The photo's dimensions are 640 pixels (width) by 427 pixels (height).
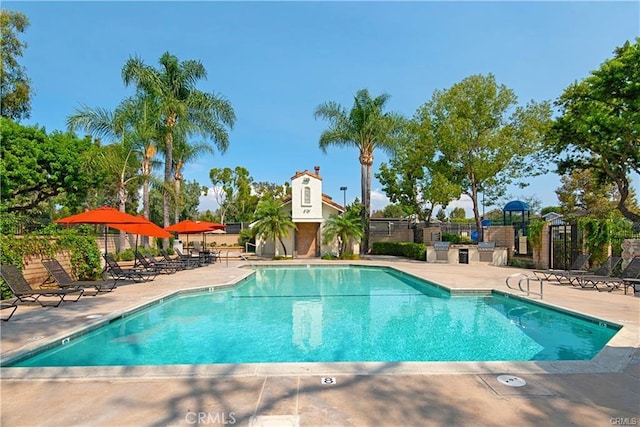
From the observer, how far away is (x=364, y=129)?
85.9ft

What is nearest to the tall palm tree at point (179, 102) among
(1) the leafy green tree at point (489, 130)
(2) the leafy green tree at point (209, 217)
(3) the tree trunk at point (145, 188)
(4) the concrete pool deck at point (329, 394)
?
(3) the tree trunk at point (145, 188)

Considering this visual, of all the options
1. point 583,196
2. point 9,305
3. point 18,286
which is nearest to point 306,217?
point 18,286

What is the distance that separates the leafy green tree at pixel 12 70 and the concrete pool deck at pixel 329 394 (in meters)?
25.7

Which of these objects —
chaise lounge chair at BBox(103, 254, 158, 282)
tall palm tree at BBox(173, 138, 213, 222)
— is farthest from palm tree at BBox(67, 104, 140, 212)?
chaise lounge chair at BBox(103, 254, 158, 282)

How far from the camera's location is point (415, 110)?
2480 cm

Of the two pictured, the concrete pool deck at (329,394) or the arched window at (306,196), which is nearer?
the concrete pool deck at (329,394)

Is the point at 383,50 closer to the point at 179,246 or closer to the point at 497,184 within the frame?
the point at 497,184

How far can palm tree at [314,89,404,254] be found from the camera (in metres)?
26.0

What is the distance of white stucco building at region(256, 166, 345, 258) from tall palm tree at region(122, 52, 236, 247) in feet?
20.2

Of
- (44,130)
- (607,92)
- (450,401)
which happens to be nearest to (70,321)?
(450,401)

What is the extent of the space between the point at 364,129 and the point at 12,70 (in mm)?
23499

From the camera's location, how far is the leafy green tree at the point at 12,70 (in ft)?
74.9

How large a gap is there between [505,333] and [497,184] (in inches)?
693

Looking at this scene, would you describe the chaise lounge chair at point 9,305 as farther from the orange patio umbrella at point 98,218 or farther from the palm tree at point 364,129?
the palm tree at point 364,129
